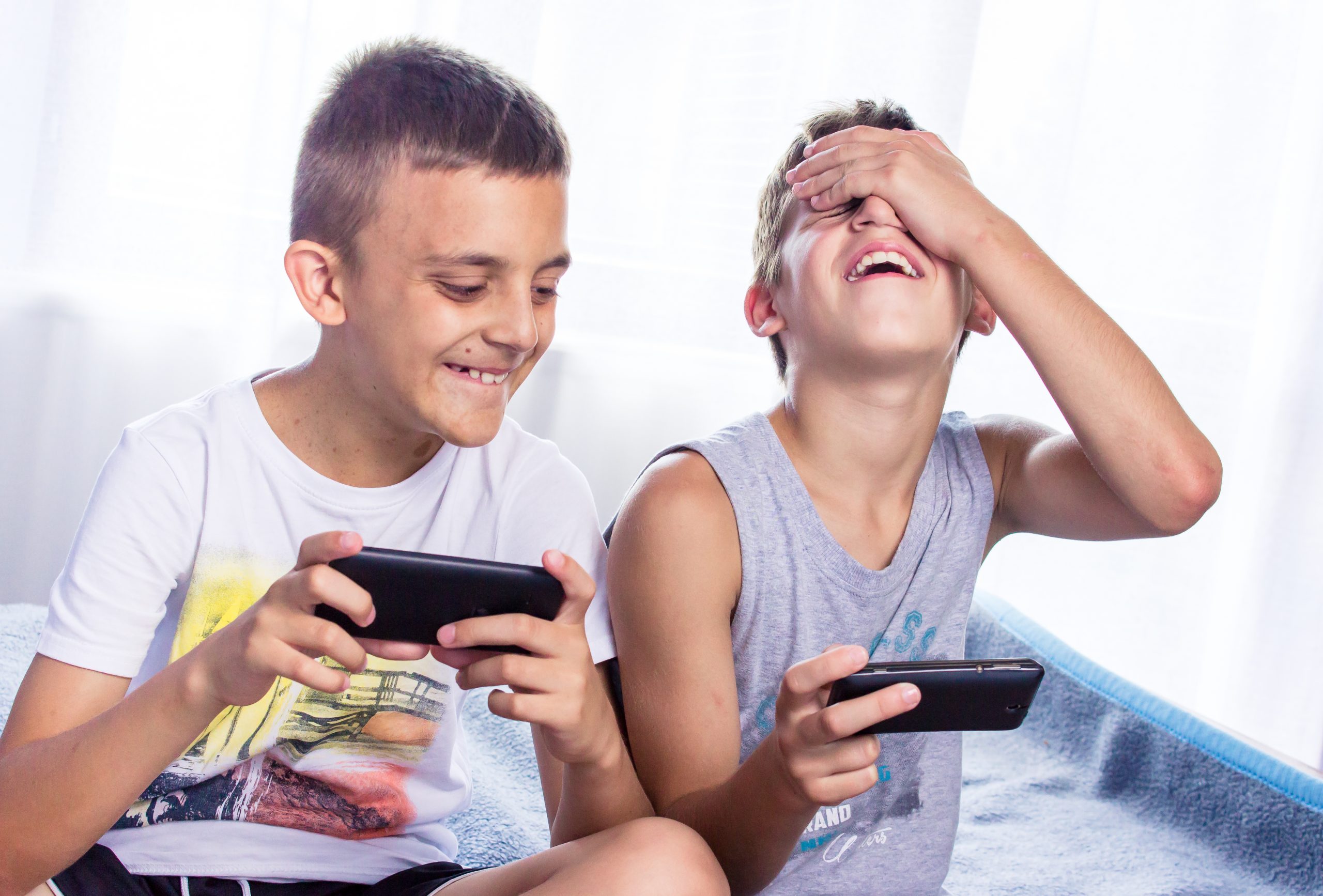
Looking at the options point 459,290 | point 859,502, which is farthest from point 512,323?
point 859,502

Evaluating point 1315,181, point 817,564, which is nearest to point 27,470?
point 817,564

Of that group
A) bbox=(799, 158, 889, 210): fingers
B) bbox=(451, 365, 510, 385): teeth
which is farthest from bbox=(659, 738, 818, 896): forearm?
bbox=(799, 158, 889, 210): fingers

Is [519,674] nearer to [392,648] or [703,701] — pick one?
[392,648]

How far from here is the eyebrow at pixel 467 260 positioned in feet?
2.59

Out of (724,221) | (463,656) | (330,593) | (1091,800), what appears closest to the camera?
(330,593)

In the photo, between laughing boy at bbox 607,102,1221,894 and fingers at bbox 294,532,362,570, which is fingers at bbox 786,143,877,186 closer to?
laughing boy at bbox 607,102,1221,894

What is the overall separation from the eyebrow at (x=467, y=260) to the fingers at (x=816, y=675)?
360mm

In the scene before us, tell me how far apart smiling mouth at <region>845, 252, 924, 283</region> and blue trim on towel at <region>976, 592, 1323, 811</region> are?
746 millimetres

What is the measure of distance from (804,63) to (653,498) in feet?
4.25

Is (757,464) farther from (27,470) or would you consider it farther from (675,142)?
(27,470)

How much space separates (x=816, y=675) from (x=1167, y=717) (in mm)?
845

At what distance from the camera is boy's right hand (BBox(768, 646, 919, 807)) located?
69cm

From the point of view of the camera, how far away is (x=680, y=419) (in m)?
1.96

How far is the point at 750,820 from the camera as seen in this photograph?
775 millimetres
